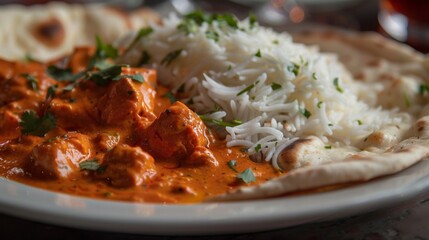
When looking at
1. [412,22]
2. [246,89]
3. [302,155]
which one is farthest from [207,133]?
[412,22]

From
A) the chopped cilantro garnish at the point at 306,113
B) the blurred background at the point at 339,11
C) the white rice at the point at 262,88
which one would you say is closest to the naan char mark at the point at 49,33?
the blurred background at the point at 339,11

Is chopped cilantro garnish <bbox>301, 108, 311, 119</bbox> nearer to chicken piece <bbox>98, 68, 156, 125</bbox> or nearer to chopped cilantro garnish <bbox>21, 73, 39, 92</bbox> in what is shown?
chicken piece <bbox>98, 68, 156, 125</bbox>

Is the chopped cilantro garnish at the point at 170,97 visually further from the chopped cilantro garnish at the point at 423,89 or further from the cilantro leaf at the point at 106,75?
the chopped cilantro garnish at the point at 423,89

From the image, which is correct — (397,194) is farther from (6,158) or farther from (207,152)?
(6,158)

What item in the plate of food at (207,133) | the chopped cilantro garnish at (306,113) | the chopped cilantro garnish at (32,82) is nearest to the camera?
the plate of food at (207,133)

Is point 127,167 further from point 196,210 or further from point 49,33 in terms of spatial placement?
point 49,33

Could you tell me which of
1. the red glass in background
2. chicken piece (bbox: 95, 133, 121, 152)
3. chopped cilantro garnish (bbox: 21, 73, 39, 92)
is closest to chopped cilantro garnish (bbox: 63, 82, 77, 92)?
chopped cilantro garnish (bbox: 21, 73, 39, 92)
